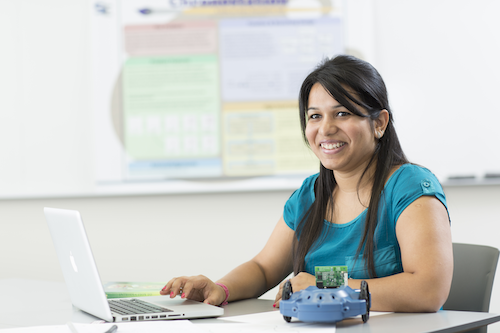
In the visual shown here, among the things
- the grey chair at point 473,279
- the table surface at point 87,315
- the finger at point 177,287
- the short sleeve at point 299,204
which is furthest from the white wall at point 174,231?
the finger at point 177,287

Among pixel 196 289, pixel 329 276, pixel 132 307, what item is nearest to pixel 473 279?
pixel 329 276

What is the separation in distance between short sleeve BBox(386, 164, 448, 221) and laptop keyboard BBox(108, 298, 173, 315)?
0.63 meters

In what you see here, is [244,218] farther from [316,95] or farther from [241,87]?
[316,95]

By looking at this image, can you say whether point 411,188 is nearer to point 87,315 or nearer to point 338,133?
point 338,133

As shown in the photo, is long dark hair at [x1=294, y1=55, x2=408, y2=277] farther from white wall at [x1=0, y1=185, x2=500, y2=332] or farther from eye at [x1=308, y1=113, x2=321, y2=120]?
white wall at [x1=0, y1=185, x2=500, y2=332]

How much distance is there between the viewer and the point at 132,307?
1.15 metres

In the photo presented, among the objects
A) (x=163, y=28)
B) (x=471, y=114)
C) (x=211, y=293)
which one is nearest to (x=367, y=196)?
(x=211, y=293)

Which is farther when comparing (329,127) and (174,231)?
(174,231)

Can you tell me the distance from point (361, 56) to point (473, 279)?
1.43 metres

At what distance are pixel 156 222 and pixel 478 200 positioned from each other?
5.46 ft

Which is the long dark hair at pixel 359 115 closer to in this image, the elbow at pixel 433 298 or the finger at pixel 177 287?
the elbow at pixel 433 298

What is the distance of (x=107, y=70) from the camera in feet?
8.48

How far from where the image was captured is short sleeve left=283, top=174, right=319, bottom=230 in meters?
1.56

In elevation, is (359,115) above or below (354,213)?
above
